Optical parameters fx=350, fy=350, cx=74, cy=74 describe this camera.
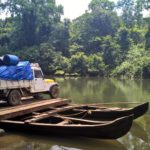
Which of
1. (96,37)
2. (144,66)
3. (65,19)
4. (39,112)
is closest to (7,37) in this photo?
(65,19)

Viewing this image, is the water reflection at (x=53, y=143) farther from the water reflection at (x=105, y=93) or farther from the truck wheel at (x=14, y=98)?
the water reflection at (x=105, y=93)

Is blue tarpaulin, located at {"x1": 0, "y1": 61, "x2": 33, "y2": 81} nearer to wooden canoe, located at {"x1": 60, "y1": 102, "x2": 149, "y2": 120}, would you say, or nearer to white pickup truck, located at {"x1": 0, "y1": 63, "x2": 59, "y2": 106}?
white pickup truck, located at {"x1": 0, "y1": 63, "x2": 59, "y2": 106}

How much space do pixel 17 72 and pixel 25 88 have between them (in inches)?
40.9

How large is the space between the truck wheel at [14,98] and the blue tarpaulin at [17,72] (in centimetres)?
63

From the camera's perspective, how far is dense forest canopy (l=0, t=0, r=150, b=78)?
60.8 metres

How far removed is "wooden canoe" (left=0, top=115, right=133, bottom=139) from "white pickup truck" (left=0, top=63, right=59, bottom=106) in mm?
3028

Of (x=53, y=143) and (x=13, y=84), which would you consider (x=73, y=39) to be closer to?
(x=13, y=84)

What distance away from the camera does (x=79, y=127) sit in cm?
1089

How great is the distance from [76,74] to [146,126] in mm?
45926

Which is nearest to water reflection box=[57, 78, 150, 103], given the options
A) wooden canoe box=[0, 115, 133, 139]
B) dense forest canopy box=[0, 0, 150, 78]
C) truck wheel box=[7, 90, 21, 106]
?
truck wheel box=[7, 90, 21, 106]

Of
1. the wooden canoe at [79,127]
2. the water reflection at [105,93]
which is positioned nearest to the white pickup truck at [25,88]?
the wooden canoe at [79,127]

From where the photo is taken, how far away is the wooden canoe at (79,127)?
34.6ft

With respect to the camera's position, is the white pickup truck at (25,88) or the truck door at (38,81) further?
the truck door at (38,81)

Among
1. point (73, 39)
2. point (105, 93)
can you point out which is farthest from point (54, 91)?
point (73, 39)
